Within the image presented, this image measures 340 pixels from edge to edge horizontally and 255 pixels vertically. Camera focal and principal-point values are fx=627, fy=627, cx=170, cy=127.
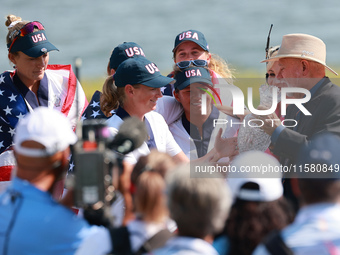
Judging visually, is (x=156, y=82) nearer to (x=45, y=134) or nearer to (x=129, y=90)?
(x=129, y=90)

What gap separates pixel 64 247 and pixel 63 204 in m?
0.22

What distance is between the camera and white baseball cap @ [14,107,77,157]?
3.10 metres

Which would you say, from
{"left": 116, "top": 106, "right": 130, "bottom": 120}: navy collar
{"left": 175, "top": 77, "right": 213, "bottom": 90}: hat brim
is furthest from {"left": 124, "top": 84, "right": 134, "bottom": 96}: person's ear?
{"left": 175, "top": 77, "right": 213, "bottom": 90}: hat brim

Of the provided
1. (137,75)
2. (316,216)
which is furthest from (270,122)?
(316,216)

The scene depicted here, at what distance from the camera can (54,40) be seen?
15.7m

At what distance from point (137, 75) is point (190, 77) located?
0.64 m

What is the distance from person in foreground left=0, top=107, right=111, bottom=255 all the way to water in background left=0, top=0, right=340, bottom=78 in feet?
33.8

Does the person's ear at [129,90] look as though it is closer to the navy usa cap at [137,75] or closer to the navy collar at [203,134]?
the navy usa cap at [137,75]

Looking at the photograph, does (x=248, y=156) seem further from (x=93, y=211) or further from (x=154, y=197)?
(x=93, y=211)

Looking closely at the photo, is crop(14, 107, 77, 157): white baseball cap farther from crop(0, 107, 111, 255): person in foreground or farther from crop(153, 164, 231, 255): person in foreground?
crop(153, 164, 231, 255): person in foreground

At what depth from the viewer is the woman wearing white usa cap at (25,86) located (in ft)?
17.4

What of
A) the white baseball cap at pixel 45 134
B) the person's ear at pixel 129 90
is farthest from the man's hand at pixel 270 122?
the white baseball cap at pixel 45 134

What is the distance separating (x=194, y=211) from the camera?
9.25ft

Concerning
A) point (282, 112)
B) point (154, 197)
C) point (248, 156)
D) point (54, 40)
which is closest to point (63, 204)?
point (154, 197)
